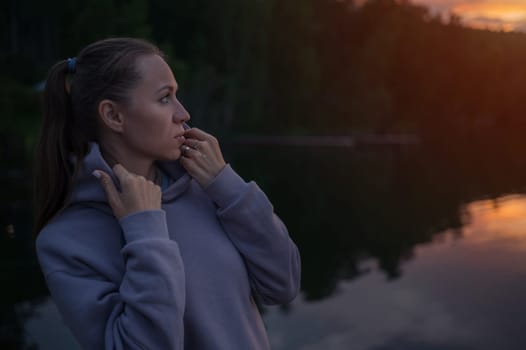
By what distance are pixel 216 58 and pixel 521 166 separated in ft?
81.7

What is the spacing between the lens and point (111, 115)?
1.58m

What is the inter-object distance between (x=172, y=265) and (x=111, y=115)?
16.0 inches

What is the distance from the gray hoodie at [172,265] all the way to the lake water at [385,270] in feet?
18.7

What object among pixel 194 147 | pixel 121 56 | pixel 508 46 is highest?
pixel 121 56

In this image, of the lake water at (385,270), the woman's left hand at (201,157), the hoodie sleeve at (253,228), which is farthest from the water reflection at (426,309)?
the woman's left hand at (201,157)

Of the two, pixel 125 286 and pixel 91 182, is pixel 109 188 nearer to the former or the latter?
pixel 91 182

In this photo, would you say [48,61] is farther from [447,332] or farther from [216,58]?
[447,332]

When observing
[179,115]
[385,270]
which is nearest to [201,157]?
[179,115]

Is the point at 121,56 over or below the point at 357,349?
over

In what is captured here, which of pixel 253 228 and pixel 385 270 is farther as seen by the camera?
pixel 385 270

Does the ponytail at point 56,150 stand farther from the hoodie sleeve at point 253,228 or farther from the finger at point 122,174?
the hoodie sleeve at point 253,228

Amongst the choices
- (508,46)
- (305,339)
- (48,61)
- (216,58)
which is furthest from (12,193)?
(508,46)

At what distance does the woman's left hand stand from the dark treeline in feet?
68.7

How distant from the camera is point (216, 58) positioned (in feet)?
159
